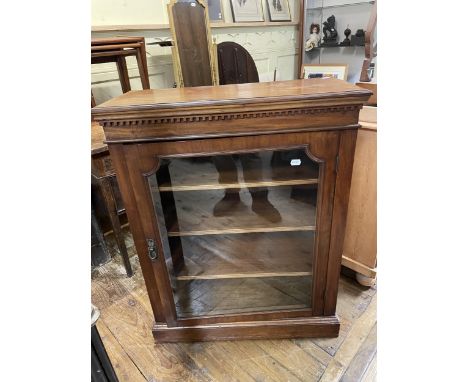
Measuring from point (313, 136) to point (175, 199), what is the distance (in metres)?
0.47

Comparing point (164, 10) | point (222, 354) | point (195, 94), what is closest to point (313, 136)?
→ point (195, 94)

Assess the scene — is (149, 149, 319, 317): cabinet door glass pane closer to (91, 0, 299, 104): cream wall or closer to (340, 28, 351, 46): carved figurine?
(91, 0, 299, 104): cream wall

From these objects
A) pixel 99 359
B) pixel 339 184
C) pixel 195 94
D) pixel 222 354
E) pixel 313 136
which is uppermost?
pixel 195 94

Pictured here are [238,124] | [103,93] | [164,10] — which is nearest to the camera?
[238,124]

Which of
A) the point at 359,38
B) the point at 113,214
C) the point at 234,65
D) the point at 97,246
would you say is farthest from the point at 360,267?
the point at 359,38

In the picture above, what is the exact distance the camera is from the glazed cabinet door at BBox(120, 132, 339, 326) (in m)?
0.75

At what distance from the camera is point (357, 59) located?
2.37m

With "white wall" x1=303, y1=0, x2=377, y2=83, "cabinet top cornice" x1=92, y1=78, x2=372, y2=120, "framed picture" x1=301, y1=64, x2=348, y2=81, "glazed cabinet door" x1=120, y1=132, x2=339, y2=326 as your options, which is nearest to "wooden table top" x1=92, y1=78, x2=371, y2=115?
"cabinet top cornice" x1=92, y1=78, x2=372, y2=120

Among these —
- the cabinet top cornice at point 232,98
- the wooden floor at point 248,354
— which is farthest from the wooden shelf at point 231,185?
the wooden floor at point 248,354

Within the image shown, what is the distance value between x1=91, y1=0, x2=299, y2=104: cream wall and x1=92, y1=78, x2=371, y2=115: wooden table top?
1.11 meters

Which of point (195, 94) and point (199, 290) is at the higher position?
point (195, 94)

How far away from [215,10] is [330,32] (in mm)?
1035

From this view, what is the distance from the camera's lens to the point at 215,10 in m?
2.10

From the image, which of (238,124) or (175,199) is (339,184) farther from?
(175,199)
